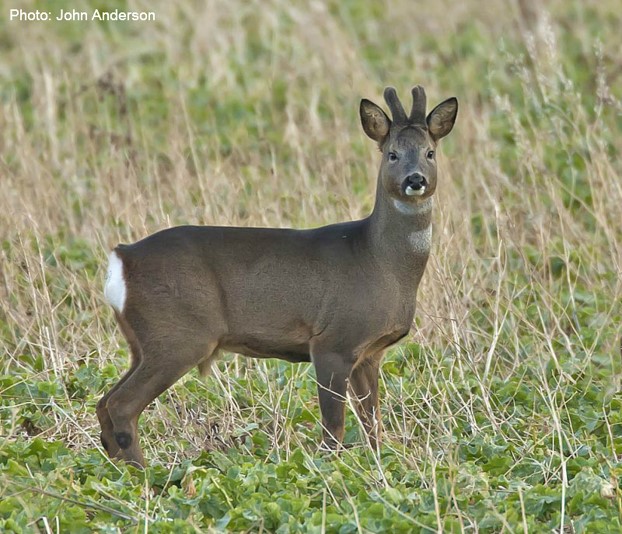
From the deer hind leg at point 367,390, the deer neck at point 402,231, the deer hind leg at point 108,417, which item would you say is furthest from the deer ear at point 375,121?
the deer hind leg at point 108,417

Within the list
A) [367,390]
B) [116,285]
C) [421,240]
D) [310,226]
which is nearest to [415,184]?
[421,240]

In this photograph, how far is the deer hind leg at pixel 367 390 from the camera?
229 inches

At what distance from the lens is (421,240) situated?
582cm

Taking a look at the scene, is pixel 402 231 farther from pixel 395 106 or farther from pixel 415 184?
pixel 395 106

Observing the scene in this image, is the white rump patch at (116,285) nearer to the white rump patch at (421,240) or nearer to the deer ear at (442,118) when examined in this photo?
the white rump patch at (421,240)

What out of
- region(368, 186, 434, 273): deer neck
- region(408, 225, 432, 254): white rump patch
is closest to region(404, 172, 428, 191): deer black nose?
region(368, 186, 434, 273): deer neck

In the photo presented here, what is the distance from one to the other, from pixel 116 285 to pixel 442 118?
1.63 meters

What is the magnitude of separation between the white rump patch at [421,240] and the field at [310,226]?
1.90ft

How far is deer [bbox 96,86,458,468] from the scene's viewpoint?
548 cm

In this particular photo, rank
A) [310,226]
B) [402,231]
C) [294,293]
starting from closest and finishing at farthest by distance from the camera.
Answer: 1. [294,293]
2. [402,231]
3. [310,226]

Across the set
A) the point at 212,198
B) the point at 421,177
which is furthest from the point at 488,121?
the point at 421,177

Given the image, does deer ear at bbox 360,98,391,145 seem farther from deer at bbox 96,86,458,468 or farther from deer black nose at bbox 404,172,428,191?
deer black nose at bbox 404,172,428,191

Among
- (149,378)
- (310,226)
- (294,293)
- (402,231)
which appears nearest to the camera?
(149,378)

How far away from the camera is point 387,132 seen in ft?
19.3
